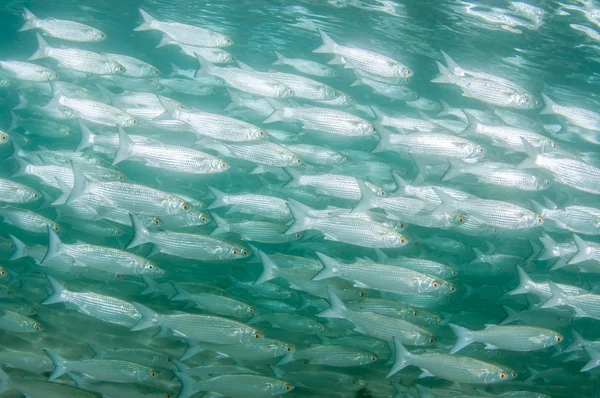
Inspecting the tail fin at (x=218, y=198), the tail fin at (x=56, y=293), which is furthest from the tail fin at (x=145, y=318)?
the tail fin at (x=218, y=198)

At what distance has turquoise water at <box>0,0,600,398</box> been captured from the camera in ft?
19.2

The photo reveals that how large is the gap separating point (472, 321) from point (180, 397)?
600 cm

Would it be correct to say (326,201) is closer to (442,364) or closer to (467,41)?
(442,364)

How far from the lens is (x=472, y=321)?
822 centimetres

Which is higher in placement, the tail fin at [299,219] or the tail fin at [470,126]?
the tail fin at [470,126]

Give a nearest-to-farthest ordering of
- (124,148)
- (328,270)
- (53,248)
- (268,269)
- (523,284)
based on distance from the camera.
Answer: (328,270) < (53,248) < (268,269) < (124,148) < (523,284)

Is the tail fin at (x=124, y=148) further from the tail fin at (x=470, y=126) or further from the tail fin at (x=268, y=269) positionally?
the tail fin at (x=470, y=126)

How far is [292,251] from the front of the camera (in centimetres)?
882

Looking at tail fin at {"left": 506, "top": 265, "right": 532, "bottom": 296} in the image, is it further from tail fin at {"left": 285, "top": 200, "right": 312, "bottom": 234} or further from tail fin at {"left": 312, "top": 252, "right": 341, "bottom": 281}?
tail fin at {"left": 285, "top": 200, "right": 312, "bottom": 234}

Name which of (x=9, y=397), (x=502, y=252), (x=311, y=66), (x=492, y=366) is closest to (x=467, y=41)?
(x=311, y=66)

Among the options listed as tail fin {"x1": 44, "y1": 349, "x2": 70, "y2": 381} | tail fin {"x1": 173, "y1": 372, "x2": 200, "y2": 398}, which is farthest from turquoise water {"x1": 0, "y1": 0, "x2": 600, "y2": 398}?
tail fin {"x1": 44, "y1": 349, "x2": 70, "y2": 381}

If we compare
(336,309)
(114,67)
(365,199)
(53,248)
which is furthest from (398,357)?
(114,67)

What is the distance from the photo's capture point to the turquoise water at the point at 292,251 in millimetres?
5852

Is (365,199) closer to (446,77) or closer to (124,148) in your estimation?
(446,77)
